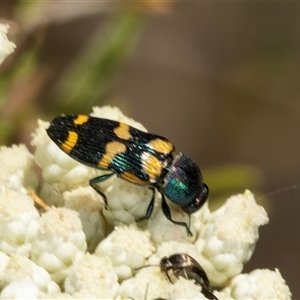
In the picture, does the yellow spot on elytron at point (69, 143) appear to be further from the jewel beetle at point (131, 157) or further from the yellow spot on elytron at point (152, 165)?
the yellow spot on elytron at point (152, 165)

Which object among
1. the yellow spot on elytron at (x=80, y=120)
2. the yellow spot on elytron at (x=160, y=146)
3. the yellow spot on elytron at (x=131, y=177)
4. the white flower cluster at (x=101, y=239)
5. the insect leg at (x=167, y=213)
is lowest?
the white flower cluster at (x=101, y=239)

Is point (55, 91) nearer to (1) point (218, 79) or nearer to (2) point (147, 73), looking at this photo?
(2) point (147, 73)

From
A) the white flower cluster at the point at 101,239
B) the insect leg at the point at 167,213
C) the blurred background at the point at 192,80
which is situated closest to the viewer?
the white flower cluster at the point at 101,239

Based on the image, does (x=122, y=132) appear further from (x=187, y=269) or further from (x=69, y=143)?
(x=187, y=269)

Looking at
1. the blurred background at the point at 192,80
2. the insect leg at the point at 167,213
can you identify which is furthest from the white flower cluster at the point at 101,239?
the blurred background at the point at 192,80

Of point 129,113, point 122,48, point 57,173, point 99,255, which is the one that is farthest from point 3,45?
point 129,113

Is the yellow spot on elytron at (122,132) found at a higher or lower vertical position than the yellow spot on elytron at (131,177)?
higher

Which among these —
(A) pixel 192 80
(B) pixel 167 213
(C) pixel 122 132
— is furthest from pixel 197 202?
(A) pixel 192 80
